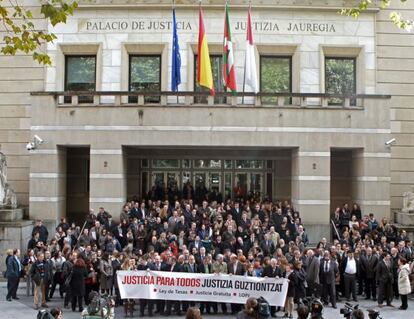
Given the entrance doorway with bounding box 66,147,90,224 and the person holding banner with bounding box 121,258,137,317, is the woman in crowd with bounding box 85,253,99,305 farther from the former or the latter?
the entrance doorway with bounding box 66,147,90,224

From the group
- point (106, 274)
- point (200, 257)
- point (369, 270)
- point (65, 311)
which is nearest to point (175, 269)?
point (200, 257)

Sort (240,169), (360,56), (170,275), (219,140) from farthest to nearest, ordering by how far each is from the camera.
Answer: (240,169) → (360,56) → (219,140) → (170,275)

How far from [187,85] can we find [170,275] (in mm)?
12116

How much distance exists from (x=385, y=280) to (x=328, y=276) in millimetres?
1873

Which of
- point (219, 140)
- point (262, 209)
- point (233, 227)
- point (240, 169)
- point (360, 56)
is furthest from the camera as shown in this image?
point (240, 169)

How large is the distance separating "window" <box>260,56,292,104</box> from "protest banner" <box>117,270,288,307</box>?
13.0m

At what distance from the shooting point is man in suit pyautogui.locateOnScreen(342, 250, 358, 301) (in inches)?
697

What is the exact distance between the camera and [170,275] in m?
16.0

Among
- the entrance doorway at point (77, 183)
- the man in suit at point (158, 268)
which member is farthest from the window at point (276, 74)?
the man in suit at point (158, 268)

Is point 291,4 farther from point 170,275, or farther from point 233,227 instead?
point 170,275

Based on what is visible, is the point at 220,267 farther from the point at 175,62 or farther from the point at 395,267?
the point at 175,62

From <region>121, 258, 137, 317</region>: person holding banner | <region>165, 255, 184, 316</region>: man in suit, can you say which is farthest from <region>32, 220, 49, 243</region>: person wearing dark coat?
<region>165, 255, 184, 316</region>: man in suit

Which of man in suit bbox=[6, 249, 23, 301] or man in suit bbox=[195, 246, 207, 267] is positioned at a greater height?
man in suit bbox=[195, 246, 207, 267]

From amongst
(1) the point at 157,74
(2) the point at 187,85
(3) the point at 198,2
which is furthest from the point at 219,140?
(3) the point at 198,2
